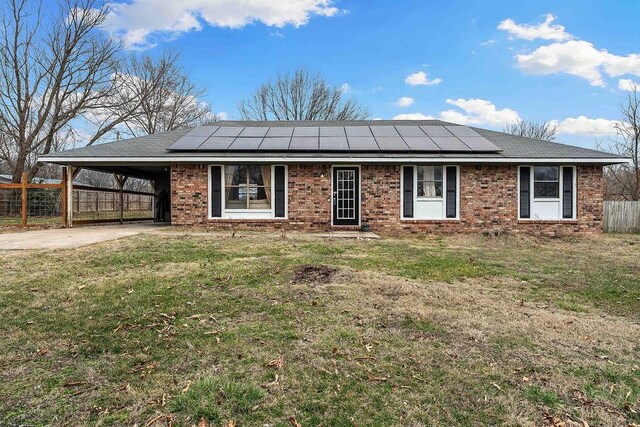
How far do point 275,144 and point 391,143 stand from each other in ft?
12.5

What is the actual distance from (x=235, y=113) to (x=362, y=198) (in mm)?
23985

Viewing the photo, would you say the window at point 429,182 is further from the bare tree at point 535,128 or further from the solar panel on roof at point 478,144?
→ the bare tree at point 535,128

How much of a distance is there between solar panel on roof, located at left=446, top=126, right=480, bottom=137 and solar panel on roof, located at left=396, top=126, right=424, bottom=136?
1.19 m

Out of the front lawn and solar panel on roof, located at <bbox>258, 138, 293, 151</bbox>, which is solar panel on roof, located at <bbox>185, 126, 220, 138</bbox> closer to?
solar panel on roof, located at <bbox>258, 138, 293, 151</bbox>

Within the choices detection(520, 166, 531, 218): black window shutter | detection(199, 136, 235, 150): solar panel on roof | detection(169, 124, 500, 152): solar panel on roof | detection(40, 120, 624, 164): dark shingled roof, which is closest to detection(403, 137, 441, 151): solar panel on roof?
detection(169, 124, 500, 152): solar panel on roof

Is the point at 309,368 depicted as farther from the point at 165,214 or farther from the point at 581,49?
the point at 581,49

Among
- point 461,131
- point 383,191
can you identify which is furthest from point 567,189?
point 383,191

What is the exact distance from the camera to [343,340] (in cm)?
324

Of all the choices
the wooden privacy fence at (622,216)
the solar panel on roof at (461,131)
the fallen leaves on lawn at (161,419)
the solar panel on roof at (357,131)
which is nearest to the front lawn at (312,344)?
the fallen leaves on lawn at (161,419)

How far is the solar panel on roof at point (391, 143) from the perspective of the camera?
12.2 metres

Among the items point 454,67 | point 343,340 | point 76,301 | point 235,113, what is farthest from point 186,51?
point 343,340

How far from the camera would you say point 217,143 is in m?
12.7

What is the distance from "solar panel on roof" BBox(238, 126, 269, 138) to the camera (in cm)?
1387

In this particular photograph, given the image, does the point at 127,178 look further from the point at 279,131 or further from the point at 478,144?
the point at 478,144
